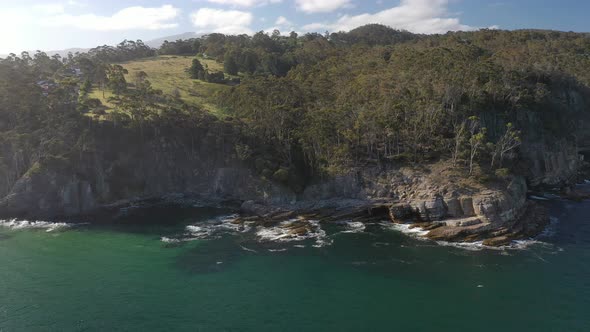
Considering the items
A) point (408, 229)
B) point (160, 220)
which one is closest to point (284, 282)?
point (408, 229)

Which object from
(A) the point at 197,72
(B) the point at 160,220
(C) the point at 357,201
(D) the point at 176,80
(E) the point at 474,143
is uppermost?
(A) the point at 197,72

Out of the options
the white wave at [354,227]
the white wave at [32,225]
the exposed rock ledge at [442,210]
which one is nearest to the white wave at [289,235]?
the exposed rock ledge at [442,210]

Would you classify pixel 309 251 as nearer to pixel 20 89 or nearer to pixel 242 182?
pixel 242 182

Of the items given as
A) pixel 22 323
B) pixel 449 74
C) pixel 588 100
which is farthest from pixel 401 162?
pixel 588 100

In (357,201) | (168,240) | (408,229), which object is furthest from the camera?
(357,201)

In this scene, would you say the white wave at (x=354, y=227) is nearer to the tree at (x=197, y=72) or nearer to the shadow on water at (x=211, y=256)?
the shadow on water at (x=211, y=256)

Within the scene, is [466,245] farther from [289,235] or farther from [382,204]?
[289,235]

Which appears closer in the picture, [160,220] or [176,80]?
[160,220]
